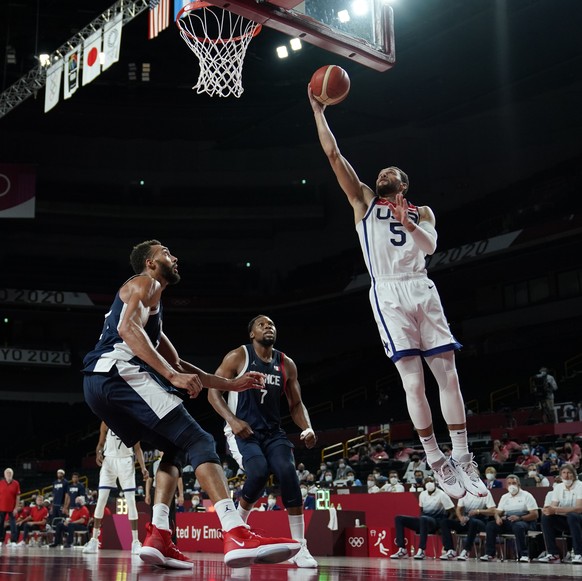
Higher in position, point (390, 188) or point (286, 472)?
point (390, 188)

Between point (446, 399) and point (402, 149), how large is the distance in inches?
1072

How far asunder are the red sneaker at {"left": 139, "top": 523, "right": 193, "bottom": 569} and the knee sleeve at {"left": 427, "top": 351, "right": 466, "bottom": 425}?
223 cm

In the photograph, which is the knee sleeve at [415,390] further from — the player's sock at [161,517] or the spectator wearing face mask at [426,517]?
the spectator wearing face mask at [426,517]

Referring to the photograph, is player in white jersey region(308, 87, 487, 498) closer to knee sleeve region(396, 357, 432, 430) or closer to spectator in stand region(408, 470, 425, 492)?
knee sleeve region(396, 357, 432, 430)

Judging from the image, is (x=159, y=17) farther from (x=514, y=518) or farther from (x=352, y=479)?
(x=514, y=518)

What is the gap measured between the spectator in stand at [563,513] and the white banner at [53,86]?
14362 mm

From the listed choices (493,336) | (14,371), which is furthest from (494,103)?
(14,371)

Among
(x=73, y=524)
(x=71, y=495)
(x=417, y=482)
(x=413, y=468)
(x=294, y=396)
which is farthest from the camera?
(x=413, y=468)

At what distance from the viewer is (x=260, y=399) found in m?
7.67

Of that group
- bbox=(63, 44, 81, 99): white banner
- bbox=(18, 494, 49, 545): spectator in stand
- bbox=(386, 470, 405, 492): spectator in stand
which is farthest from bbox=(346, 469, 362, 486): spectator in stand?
bbox=(63, 44, 81, 99): white banner

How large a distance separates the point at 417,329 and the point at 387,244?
0.69m

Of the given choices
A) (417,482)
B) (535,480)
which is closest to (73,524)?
(417,482)

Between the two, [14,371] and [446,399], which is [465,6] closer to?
[446,399]

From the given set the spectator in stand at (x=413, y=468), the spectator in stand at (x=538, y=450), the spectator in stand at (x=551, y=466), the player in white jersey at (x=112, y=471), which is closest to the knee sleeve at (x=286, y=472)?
the player in white jersey at (x=112, y=471)
